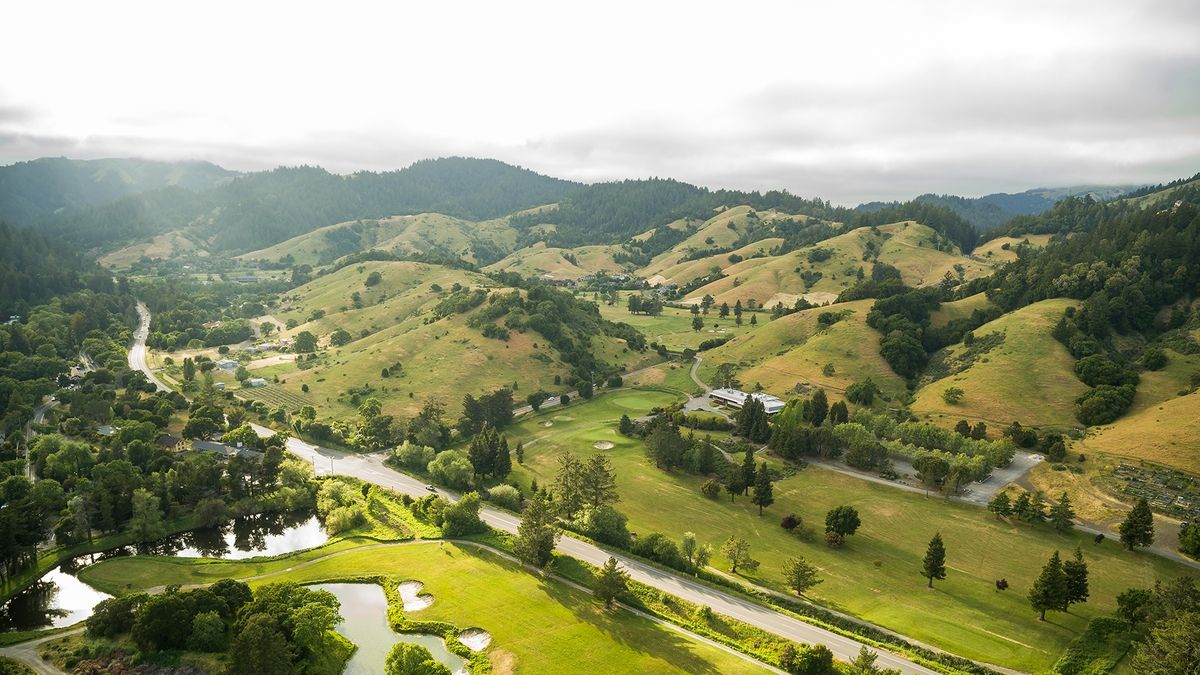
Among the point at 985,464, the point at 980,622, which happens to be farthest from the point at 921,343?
the point at 980,622

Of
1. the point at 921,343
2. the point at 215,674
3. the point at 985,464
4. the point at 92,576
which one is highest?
the point at 921,343

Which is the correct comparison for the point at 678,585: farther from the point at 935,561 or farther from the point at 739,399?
the point at 739,399

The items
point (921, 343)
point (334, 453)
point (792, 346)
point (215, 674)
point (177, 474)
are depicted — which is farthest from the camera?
point (792, 346)

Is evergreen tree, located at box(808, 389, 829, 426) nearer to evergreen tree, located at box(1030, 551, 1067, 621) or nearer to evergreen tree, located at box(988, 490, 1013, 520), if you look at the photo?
evergreen tree, located at box(988, 490, 1013, 520)

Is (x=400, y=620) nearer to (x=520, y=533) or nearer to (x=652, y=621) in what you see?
(x=520, y=533)

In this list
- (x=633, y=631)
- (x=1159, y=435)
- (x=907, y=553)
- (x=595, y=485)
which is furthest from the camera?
(x=1159, y=435)

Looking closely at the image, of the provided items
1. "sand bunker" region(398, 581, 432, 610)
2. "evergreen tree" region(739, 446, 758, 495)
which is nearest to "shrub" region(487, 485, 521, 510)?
"sand bunker" region(398, 581, 432, 610)

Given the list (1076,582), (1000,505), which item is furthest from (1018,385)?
(1076,582)

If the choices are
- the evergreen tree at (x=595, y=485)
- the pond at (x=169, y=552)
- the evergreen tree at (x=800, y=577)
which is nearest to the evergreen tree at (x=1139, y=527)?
the evergreen tree at (x=800, y=577)
